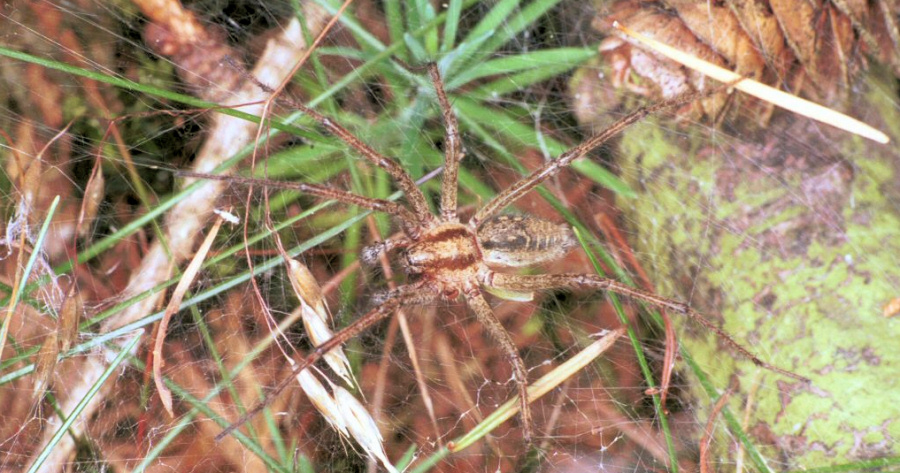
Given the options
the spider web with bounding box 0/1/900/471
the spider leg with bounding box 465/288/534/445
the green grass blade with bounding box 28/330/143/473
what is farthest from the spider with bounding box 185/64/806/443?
the green grass blade with bounding box 28/330/143/473

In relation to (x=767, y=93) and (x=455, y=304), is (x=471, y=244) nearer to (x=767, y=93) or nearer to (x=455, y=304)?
(x=455, y=304)

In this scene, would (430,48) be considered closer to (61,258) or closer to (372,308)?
(372,308)

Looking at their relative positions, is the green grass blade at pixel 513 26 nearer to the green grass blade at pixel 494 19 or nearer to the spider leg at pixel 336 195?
the green grass blade at pixel 494 19

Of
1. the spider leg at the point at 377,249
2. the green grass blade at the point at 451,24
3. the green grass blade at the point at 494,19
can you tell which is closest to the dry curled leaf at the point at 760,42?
the green grass blade at the point at 494,19

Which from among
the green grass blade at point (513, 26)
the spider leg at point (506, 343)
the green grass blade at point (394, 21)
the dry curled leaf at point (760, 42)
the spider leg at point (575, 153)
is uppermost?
the green grass blade at point (394, 21)

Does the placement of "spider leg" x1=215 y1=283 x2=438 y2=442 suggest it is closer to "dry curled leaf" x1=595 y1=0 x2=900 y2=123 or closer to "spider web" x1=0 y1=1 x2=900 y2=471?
"spider web" x1=0 y1=1 x2=900 y2=471

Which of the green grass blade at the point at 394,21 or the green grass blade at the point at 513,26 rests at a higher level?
the green grass blade at the point at 394,21

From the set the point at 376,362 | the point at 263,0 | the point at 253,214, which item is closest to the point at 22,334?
the point at 253,214
